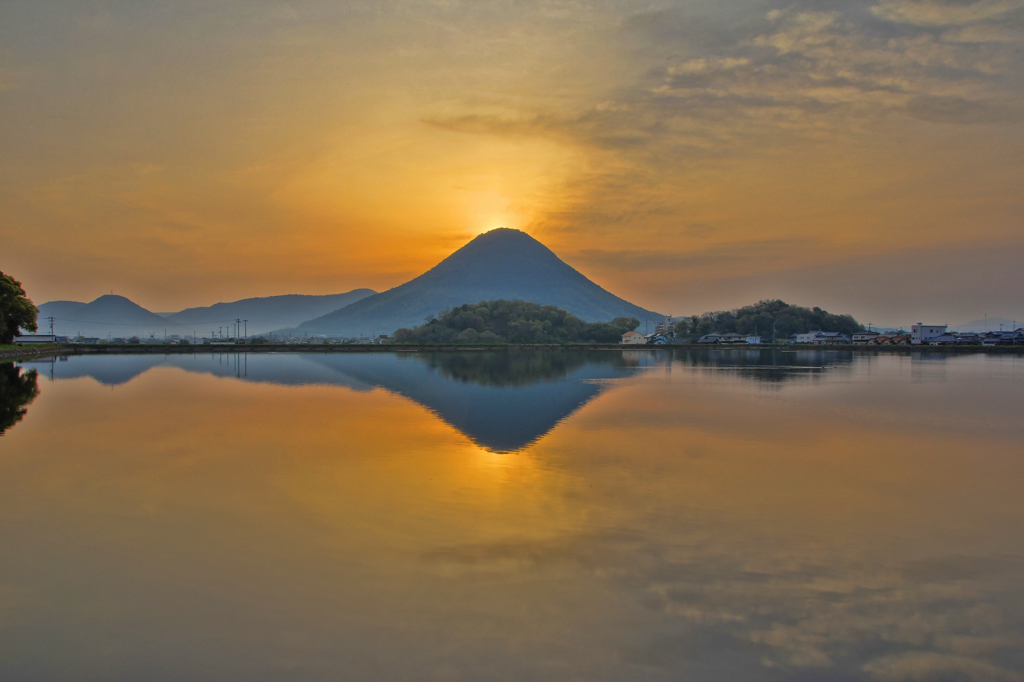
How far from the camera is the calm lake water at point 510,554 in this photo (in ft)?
13.4

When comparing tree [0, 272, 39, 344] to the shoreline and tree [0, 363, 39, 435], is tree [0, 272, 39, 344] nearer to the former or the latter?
the shoreline

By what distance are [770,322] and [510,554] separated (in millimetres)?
104307

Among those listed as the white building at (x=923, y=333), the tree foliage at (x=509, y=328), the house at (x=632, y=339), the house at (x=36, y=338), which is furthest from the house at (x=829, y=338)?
the house at (x=36, y=338)

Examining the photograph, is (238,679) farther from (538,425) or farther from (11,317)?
(11,317)

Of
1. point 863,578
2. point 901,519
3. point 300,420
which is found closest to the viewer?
point 863,578

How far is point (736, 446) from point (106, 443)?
41.1ft

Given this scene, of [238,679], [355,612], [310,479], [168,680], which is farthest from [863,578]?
[310,479]

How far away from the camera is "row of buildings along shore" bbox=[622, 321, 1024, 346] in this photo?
3110 inches

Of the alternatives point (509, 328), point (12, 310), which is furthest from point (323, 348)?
point (509, 328)

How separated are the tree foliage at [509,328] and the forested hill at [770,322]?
68.8 ft

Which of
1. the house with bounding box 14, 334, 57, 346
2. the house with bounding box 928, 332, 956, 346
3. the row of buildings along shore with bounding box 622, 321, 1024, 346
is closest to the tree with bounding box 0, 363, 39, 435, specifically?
the house with bounding box 14, 334, 57, 346

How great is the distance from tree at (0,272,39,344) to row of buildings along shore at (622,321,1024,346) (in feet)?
231

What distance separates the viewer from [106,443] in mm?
11617

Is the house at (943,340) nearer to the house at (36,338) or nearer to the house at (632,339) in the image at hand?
the house at (632,339)
